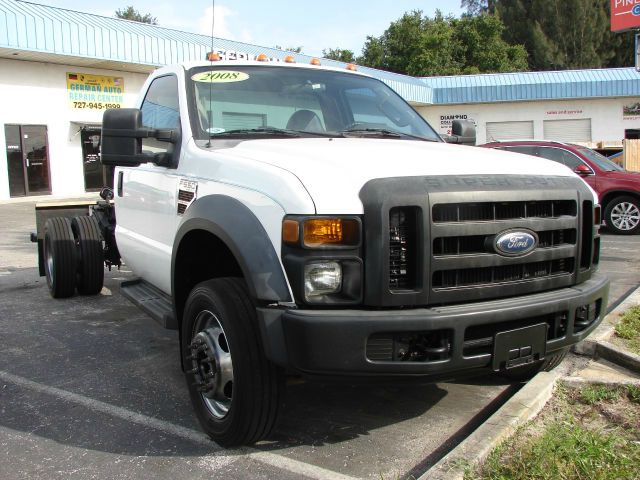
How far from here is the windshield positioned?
13.0ft

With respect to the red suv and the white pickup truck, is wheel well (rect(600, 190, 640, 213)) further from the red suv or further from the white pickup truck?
the white pickup truck

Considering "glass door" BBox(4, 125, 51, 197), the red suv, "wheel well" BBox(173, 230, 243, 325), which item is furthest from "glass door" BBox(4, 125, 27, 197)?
"wheel well" BBox(173, 230, 243, 325)

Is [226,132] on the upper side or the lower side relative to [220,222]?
upper

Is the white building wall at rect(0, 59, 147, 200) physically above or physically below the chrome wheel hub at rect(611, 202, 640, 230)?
above

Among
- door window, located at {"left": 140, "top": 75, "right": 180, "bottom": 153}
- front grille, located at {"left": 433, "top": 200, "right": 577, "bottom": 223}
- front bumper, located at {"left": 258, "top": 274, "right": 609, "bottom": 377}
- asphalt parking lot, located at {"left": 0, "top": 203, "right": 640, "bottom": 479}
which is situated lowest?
asphalt parking lot, located at {"left": 0, "top": 203, "right": 640, "bottom": 479}

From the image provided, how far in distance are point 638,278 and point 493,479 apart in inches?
226

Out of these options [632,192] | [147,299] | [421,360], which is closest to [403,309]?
[421,360]

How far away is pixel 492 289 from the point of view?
9.52 feet

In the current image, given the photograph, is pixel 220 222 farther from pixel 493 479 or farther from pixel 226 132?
pixel 493 479

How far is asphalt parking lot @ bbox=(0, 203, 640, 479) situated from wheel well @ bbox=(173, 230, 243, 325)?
0.72 m

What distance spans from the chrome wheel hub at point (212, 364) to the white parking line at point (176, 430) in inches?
8.4

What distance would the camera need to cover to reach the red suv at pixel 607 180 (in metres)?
11.8

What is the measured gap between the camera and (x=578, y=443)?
297 centimetres

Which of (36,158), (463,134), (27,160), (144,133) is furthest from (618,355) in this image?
(36,158)
